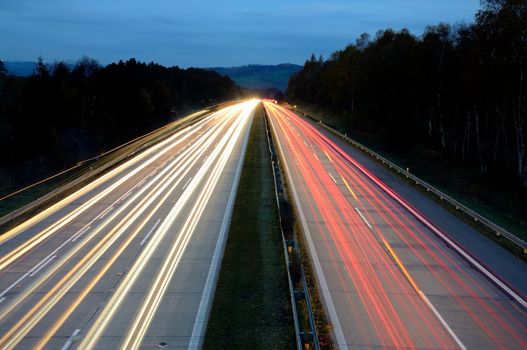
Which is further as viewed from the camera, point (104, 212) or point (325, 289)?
point (104, 212)

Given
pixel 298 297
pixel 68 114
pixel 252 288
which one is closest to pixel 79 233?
pixel 252 288

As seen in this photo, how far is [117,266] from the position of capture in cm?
1780

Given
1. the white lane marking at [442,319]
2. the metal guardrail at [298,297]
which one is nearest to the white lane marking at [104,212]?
the metal guardrail at [298,297]

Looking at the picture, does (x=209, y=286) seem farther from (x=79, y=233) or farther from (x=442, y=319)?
(x=79, y=233)

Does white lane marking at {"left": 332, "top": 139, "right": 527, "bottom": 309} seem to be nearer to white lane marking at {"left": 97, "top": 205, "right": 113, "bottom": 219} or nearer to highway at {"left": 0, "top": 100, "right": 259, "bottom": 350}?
highway at {"left": 0, "top": 100, "right": 259, "bottom": 350}

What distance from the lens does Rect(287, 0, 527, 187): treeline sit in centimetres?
3588

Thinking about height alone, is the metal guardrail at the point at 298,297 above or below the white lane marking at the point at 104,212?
above

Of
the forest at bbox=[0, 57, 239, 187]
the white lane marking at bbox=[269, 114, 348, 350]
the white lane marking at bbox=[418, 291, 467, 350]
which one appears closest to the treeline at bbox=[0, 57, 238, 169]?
the forest at bbox=[0, 57, 239, 187]

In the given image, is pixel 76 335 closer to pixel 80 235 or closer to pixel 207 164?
pixel 80 235

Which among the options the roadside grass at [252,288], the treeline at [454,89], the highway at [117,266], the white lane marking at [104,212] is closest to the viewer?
the roadside grass at [252,288]

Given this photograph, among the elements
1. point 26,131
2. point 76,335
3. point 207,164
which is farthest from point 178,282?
point 26,131

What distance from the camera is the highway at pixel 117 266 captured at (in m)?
13.0

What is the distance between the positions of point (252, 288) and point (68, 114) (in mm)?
64369

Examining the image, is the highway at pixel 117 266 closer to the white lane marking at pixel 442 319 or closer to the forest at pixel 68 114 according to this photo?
the white lane marking at pixel 442 319
